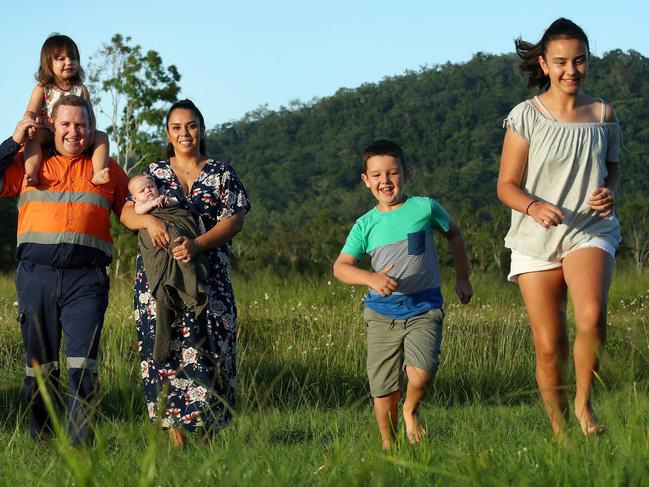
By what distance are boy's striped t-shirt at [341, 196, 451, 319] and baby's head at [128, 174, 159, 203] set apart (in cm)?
113

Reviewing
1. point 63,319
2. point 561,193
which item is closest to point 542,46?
point 561,193

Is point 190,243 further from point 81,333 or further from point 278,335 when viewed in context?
point 278,335

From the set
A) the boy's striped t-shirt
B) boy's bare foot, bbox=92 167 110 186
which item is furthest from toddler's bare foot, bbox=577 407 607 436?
boy's bare foot, bbox=92 167 110 186

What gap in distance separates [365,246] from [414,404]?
3.00ft

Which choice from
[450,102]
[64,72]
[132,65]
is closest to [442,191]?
[450,102]

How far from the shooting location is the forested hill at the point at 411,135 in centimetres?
8044

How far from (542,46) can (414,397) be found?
1940 mm

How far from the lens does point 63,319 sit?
598cm

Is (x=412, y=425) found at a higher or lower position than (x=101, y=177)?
lower

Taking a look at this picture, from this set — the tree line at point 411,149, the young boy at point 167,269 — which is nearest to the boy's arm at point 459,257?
the young boy at point 167,269

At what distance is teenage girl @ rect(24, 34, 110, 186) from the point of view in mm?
6164

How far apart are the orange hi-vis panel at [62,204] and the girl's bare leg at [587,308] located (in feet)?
8.34

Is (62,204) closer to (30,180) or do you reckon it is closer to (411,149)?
(30,180)

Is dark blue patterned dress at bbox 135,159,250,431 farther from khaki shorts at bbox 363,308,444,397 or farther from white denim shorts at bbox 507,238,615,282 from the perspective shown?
white denim shorts at bbox 507,238,615,282
